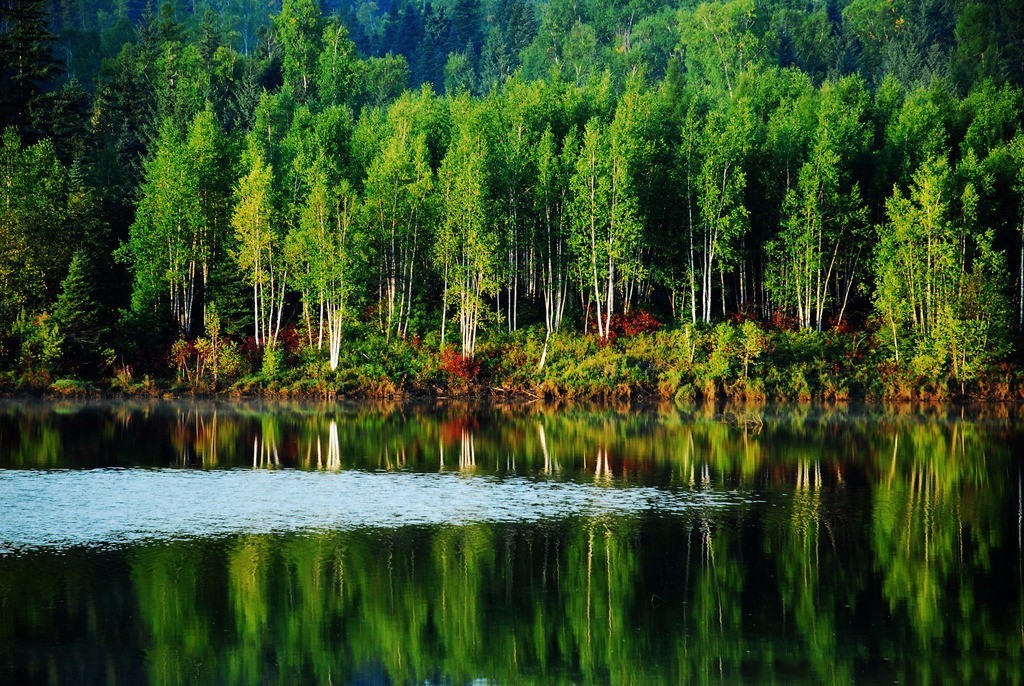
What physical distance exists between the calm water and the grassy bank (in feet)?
38.1

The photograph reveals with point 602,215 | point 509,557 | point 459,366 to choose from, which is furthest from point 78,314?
point 509,557

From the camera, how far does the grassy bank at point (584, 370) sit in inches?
2269

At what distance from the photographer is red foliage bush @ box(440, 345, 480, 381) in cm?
6066

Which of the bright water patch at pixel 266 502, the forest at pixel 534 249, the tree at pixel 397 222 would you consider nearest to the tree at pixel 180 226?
the forest at pixel 534 249

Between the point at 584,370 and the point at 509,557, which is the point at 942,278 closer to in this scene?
the point at 584,370

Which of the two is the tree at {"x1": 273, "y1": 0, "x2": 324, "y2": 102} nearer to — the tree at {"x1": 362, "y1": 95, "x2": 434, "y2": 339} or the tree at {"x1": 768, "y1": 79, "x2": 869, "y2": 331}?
the tree at {"x1": 362, "y1": 95, "x2": 434, "y2": 339}

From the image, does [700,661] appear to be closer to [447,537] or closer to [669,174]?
[447,537]

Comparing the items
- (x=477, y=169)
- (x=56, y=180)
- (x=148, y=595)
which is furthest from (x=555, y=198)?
(x=148, y=595)

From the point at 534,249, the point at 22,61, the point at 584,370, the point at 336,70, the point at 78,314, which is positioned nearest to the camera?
the point at 584,370

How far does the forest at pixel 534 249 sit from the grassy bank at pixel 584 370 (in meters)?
0.16

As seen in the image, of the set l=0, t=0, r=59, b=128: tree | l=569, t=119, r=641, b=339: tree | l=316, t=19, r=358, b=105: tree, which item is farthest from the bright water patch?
l=316, t=19, r=358, b=105: tree

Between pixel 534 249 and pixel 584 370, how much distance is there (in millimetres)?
10997

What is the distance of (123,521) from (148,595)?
7033 millimetres

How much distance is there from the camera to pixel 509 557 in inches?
1036
